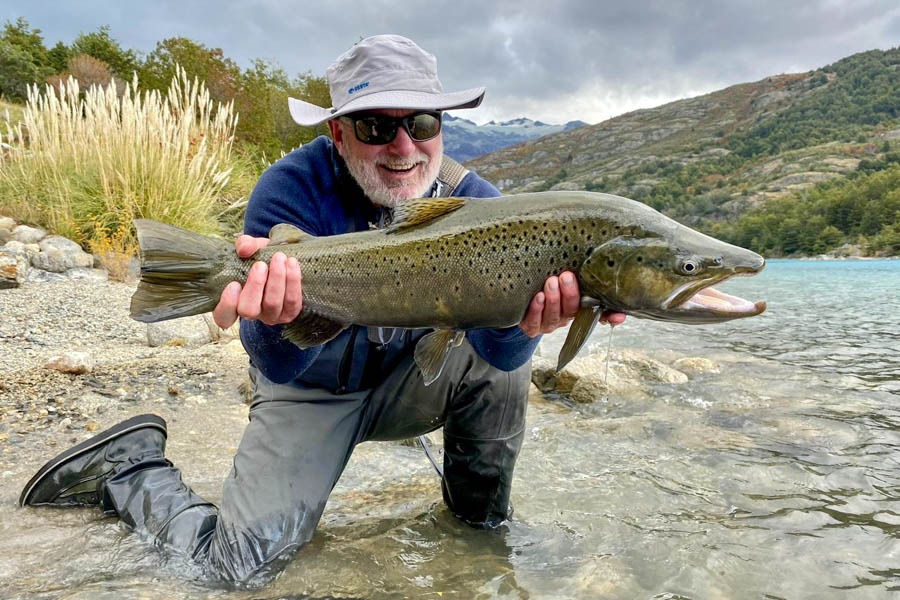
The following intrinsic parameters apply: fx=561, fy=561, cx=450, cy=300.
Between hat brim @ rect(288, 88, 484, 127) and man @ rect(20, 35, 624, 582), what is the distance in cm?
1

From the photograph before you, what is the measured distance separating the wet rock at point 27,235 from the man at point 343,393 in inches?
328

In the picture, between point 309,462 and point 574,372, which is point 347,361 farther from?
point 574,372

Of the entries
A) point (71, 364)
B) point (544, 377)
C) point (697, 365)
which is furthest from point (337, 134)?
point (697, 365)

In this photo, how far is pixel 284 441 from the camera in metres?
3.20

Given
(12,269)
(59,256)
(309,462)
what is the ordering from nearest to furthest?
(309,462) → (12,269) → (59,256)

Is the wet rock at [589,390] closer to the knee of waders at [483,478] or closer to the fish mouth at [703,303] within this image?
the knee of waders at [483,478]

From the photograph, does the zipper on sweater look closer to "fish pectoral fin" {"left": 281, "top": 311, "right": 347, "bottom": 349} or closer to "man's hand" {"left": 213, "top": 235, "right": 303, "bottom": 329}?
"fish pectoral fin" {"left": 281, "top": 311, "right": 347, "bottom": 349}

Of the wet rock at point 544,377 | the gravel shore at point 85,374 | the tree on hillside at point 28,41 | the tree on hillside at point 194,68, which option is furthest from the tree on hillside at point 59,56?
the wet rock at point 544,377

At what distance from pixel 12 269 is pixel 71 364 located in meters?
4.36

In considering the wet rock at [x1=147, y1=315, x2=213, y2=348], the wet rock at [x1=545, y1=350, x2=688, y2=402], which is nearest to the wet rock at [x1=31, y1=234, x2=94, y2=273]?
the wet rock at [x1=147, y1=315, x2=213, y2=348]

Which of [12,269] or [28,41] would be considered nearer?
[12,269]

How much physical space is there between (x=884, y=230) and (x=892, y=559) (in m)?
66.0

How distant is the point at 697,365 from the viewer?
8594mm

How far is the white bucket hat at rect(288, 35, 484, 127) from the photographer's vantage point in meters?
3.25
